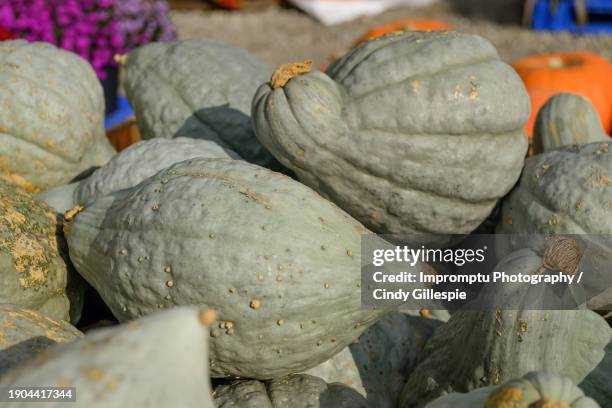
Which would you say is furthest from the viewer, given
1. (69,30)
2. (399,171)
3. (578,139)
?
(69,30)

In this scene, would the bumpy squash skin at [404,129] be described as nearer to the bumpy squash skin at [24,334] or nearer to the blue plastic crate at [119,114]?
the bumpy squash skin at [24,334]

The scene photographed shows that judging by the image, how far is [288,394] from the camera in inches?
69.5

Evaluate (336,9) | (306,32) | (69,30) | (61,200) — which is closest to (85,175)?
(61,200)

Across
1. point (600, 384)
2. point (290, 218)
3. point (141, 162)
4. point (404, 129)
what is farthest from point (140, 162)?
point (600, 384)

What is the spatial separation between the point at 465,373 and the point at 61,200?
142 cm

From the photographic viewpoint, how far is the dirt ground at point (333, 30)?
7.89 metres

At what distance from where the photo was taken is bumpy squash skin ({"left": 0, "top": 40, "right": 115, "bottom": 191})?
2336 mm

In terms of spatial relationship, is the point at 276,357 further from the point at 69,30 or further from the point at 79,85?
the point at 69,30

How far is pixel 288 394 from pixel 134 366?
2.49 feet

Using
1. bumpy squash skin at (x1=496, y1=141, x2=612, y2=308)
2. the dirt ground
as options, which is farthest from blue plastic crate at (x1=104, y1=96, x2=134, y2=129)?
the dirt ground

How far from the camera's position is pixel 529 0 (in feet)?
28.7

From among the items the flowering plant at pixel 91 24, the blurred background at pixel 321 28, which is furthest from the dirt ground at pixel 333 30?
the flowering plant at pixel 91 24

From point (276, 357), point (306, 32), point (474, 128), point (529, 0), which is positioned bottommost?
point (306, 32)

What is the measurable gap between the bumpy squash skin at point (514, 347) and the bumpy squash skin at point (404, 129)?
32 centimetres
